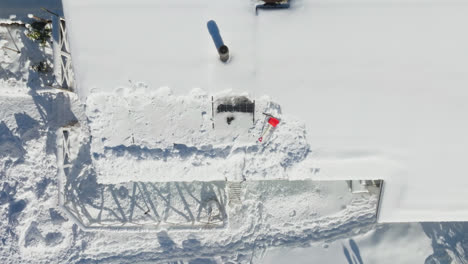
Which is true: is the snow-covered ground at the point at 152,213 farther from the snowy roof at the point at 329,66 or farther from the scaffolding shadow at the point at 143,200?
the snowy roof at the point at 329,66

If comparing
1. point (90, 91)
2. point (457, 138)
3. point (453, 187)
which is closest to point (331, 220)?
point (453, 187)

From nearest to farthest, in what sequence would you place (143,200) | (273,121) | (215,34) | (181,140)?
(215,34) < (273,121) < (181,140) < (143,200)

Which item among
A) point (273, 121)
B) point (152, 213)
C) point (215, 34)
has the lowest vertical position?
point (152, 213)

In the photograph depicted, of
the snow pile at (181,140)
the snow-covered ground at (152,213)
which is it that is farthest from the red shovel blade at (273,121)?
the snow-covered ground at (152,213)

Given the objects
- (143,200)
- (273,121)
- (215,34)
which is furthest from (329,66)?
(143,200)

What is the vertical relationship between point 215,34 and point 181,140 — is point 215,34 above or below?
above

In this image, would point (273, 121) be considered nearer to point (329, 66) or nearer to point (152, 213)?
point (329, 66)
